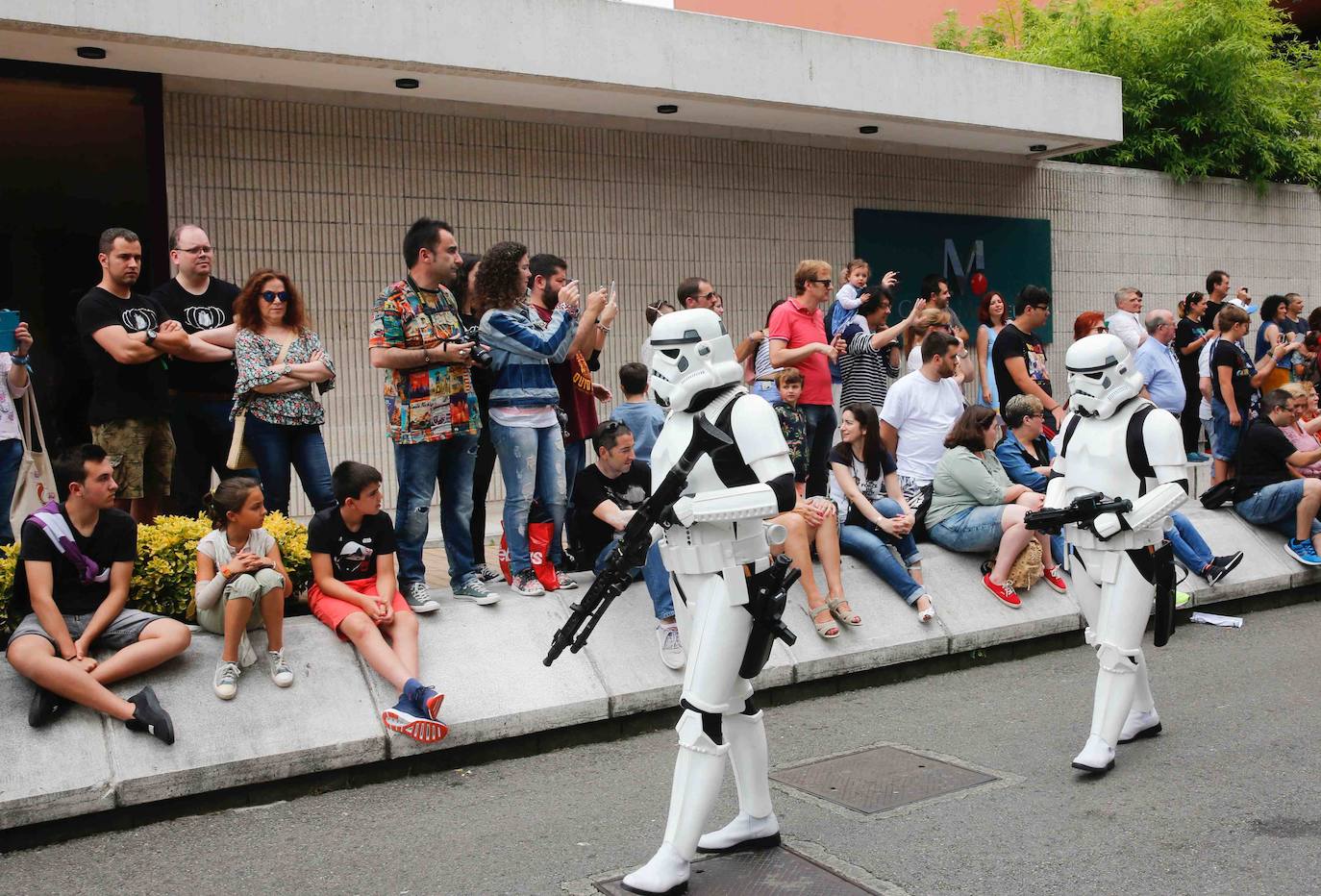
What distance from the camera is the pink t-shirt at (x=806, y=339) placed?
28.8ft

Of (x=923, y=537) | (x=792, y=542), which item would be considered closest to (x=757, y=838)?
(x=792, y=542)

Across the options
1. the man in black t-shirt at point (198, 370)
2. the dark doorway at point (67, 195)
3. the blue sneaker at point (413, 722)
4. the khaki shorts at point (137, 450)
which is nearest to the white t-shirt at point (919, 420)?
the blue sneaker at point (413, 722)

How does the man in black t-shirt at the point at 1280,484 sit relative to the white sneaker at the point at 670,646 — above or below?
above

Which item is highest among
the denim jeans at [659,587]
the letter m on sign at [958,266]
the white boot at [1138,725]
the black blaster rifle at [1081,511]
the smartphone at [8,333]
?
the letter m on sign at [958,266]

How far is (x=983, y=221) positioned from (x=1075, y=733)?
30.4ft

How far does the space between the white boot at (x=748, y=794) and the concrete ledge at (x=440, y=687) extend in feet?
5.40

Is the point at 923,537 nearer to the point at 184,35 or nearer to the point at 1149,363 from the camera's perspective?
the point at 1149,363

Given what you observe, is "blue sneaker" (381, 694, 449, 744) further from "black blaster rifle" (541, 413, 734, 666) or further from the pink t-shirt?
the pink t-shirt

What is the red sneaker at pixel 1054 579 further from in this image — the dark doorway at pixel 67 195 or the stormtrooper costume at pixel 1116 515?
the dark doorway at pixel 67 195

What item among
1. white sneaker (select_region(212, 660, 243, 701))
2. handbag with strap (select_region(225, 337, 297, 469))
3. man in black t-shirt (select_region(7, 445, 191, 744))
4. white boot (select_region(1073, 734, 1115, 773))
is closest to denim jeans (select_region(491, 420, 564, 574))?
handbag with strap (select_region(225, 337, 297, 469))

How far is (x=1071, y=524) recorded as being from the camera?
242 inches

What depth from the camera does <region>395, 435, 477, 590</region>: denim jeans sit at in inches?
270

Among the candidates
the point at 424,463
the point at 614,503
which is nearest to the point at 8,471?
the point at 424,463

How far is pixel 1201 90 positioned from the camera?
16953 mm
